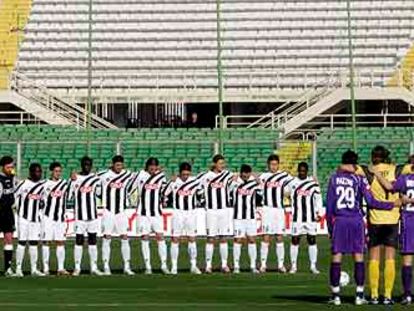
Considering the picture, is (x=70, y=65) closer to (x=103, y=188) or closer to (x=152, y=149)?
(x=152, y=149)

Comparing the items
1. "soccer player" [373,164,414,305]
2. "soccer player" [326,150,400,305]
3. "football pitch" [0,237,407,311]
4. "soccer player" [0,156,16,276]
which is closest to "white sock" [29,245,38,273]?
"soccer player" [0,156,16,276]

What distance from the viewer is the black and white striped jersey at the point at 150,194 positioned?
979 inches

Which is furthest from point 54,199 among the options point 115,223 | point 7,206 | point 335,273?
point 335,273

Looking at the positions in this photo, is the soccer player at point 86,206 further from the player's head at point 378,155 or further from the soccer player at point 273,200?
the player's head at point 378,155

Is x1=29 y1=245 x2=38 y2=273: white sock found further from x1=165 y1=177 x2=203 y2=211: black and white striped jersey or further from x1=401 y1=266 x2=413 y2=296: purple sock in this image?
x1=401 y1=266 x2=413 y2=296: purple sock

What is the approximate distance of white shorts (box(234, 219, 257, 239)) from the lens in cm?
2502

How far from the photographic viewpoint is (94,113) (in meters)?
48.8

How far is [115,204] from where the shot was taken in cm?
2489

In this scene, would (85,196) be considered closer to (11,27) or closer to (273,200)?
(273,200)

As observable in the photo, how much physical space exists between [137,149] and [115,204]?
14.7m

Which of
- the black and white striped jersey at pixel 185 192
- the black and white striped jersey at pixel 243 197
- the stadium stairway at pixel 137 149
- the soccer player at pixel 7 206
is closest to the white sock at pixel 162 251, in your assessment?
the black and white striped jersey at pixel 185 192

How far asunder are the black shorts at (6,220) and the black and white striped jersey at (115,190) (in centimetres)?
158

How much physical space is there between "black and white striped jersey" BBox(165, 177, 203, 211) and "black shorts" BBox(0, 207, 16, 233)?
267cm

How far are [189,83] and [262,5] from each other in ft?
15.7
